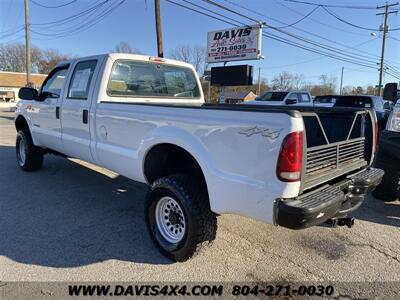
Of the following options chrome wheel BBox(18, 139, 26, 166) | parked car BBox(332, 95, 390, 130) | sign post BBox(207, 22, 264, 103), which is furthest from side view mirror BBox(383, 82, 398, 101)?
sign post BBox(207, 22, 264, 103)

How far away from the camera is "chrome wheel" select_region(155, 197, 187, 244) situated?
127 inches

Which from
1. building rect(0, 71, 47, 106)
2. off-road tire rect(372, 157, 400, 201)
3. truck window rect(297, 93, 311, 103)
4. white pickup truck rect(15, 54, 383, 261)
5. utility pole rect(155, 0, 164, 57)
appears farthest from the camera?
building rect(0, 71, 47, 106)

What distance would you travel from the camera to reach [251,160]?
2.47 m

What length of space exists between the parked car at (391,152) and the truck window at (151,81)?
2.78 metres

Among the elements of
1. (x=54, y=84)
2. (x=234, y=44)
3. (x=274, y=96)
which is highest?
(x=234, y=44)

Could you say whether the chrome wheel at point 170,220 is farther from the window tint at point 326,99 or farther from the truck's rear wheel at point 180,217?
the window tint at point 326,99

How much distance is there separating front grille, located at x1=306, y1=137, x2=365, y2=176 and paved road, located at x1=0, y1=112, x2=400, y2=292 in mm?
980

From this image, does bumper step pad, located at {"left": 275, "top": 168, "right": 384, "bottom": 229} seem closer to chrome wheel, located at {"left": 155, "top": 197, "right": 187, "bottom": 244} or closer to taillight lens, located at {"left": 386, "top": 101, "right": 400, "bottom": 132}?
chrome wheel, located at {"left": 155, "top": 197, "right": 187, "bottom": 244}

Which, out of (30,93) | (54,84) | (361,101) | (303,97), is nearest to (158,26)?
(303,97)

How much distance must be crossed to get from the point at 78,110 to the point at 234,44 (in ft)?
53.5

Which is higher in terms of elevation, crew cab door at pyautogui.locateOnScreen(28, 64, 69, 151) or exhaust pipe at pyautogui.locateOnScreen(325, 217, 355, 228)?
crew cab door at pyautogui.locateOnScreen(28, 64, 69, 151)

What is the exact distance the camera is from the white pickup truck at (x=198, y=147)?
2.39 m

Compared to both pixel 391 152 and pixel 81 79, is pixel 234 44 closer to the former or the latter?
pixel 81 79

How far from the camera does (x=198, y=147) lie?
2.87 m
